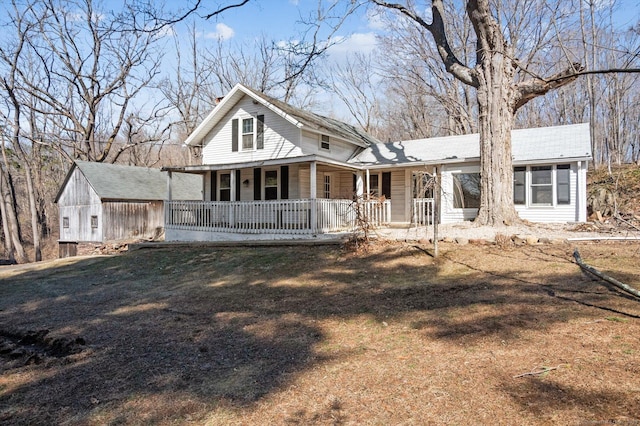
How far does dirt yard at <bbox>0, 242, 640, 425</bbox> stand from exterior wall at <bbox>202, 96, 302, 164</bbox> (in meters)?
8.82

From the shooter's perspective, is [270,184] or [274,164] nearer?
[274,164]

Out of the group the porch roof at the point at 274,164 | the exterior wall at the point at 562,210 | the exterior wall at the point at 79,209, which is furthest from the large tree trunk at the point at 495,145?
the exterior wall at the point at 79,209

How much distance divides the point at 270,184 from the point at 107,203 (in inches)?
458

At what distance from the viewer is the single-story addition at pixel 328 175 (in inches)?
567

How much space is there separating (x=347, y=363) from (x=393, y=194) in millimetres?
14417

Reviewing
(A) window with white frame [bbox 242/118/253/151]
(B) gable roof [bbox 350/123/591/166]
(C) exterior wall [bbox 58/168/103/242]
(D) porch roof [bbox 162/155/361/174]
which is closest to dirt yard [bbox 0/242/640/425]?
(D) porch roof [bbox 162/155/361/174]

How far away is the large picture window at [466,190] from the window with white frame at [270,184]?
7258 millimetres

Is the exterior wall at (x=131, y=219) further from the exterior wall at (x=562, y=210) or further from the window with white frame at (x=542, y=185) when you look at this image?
the exterior wall at (x=562, y=210)

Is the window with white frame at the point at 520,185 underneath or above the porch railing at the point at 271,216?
above

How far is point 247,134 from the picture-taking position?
59.3 feet

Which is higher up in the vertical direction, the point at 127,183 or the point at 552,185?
the point at 127,183

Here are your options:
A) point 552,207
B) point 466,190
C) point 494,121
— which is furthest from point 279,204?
point 552,207

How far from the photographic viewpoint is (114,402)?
12.0 ft

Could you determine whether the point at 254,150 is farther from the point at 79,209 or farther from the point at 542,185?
the point at 79,209
